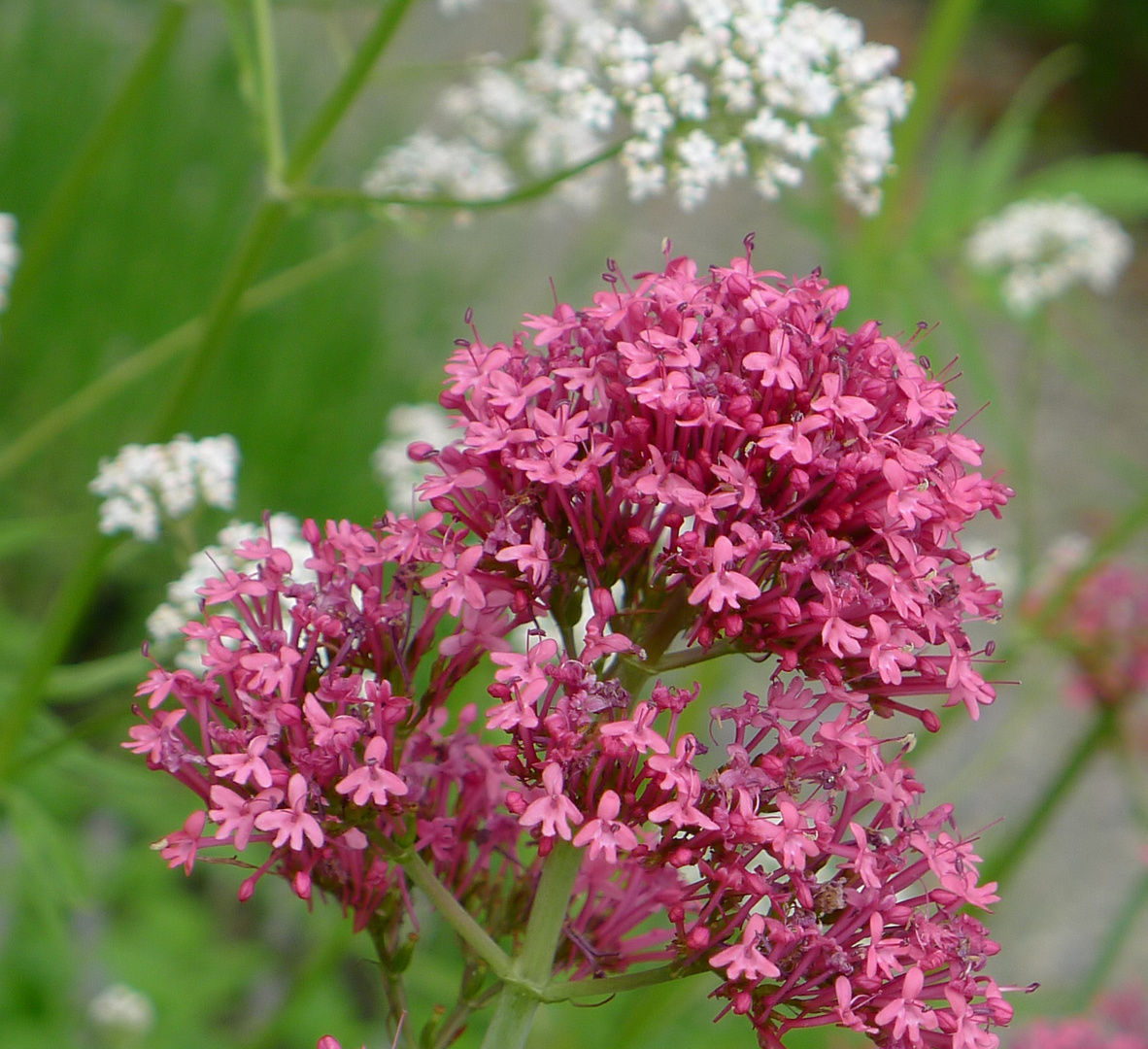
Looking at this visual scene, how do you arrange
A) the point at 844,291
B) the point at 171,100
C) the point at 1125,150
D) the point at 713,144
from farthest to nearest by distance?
the point at 1125,150 < the point at 171,100 < the point at 713,144 < the point at 844,291

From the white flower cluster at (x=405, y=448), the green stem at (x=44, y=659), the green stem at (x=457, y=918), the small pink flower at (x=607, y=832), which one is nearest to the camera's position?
the small pink flower at (x=607, y=832)

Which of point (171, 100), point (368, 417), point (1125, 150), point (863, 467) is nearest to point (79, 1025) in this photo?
point (368, 417)

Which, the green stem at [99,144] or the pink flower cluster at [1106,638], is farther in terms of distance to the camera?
the pink flower cluster at [1106,638]

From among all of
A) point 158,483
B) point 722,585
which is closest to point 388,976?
point 722,585

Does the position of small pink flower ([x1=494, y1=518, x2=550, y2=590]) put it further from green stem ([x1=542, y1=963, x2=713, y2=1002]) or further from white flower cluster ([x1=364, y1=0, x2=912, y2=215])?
white flower cluster ([x1=364, y1=0, x2=912, y2=215])

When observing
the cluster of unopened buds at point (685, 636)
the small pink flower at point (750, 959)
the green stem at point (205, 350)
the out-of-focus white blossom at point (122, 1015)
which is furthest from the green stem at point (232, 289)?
the out-of-focus white blossom at point (122, 1015)

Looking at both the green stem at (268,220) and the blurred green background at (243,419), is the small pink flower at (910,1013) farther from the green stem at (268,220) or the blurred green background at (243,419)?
the green stem at (268,220)

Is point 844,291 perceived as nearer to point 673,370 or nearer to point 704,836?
point 673,370
